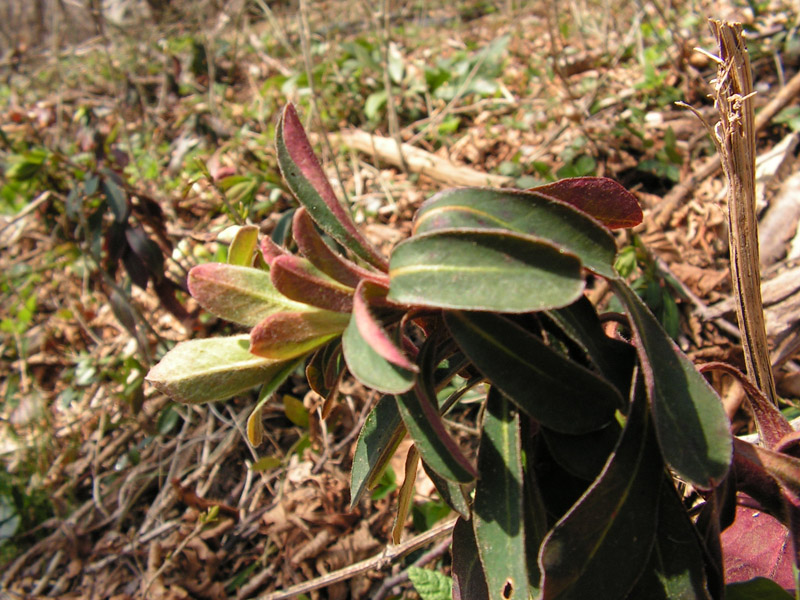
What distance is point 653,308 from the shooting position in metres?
→ 1.63

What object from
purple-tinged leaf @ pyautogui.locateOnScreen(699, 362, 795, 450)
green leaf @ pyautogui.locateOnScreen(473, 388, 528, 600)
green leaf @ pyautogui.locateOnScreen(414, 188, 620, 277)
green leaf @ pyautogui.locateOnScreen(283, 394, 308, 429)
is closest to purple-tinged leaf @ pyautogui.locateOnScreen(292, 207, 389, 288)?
green leaf @ pyautogui.locateOnScreen(414, 188, 620, 277)

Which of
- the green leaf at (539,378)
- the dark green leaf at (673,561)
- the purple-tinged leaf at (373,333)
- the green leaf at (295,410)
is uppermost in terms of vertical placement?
the purple-tinged leaf at (373,333)

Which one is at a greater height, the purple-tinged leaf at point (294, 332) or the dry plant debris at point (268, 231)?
the purple-tinged leaf at point (294, 332)

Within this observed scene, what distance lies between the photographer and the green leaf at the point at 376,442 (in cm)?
80

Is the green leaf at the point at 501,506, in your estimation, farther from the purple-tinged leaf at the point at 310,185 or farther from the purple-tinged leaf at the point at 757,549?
the purple-tinged leaf at the point at 757,549

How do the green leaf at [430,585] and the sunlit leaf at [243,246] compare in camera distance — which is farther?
the green leaf at [430,585]

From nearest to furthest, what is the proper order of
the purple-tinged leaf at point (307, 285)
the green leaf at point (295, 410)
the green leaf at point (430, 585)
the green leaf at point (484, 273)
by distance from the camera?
1. the green leaf at point (484, 273)
2. the purple-tinged leaf at point (307, 285)
3. the green leaf at point (430, 585)
4. the green leaf at point (295, 410)

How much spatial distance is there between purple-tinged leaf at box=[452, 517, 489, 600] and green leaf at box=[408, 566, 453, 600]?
0.37 meters

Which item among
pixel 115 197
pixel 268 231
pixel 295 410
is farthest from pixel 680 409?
pixel 268 231

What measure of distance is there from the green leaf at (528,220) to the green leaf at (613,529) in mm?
179

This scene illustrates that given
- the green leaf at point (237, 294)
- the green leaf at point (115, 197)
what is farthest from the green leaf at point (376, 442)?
the green leaf at point (115, 197)

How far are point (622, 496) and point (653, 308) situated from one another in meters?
1.13

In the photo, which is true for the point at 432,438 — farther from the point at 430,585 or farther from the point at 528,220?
the point at 430,585

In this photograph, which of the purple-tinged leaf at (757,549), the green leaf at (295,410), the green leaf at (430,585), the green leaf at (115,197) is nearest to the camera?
the purple-tinged leaf at (757,549)
